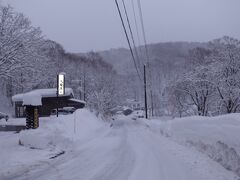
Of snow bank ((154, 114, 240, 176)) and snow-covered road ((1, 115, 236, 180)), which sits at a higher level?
snow bank ((154, 114, 240, 176))

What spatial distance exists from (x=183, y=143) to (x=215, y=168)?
24.0ft

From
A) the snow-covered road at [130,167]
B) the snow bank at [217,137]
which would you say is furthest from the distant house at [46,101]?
the snow-covered road at [130,167]

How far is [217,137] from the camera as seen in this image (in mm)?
14445

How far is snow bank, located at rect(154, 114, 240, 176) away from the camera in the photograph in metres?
11.9

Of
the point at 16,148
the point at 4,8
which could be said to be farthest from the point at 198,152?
the point at 4,8

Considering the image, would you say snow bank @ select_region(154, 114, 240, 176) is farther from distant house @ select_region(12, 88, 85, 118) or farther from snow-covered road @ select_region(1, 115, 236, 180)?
distant house @ select_region(12, 88, 85, 118)

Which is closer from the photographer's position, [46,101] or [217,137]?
[217,137]

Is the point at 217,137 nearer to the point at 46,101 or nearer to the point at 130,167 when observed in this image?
the point at 130,167

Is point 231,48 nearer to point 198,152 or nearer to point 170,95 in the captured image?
point 170,95

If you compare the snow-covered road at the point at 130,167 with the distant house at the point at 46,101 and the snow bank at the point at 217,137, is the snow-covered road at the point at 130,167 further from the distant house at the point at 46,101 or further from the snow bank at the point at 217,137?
the distant house at the point at 46,101

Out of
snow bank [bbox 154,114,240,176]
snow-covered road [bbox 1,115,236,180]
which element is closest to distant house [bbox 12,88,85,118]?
snow bank [bbox 154,114,240,176]

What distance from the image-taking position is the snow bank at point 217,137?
1187cm

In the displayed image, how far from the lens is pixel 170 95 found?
61500 mm

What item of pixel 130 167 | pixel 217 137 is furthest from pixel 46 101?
pixel 130 167
